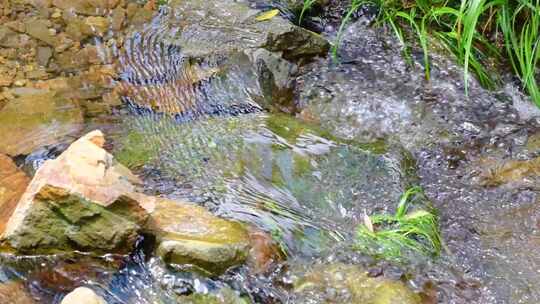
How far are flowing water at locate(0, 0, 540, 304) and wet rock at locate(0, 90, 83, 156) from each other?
0.20 ft

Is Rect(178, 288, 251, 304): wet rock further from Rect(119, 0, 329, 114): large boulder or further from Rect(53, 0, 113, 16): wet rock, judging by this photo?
Rect(53, 0, 113, 16): wet rock

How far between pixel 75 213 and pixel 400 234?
135 cm

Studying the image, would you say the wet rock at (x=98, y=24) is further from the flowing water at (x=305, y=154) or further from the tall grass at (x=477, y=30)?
the tall grass at (x=477, y=30)

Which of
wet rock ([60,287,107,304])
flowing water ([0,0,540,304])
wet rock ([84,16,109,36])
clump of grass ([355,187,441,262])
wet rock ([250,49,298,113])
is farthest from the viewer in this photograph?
wet rock ([84,16,109,36])

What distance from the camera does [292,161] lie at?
2.88m

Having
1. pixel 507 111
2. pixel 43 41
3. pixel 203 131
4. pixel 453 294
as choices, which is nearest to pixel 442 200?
pixel 453 294

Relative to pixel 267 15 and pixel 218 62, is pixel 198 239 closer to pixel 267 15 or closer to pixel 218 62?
pixel 218 62

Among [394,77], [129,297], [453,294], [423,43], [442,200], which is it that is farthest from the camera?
[394,77]

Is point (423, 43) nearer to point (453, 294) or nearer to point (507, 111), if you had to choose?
point (507, 111)

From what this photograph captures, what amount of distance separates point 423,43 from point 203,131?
137cm

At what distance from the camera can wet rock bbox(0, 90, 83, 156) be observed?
2826 mm

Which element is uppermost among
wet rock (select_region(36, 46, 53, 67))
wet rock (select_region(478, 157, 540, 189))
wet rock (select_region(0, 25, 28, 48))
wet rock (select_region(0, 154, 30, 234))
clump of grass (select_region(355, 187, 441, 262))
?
wet rock (select_region(0, 25, 28, 48))

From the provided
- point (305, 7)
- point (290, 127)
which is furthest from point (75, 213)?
point (305, 7)

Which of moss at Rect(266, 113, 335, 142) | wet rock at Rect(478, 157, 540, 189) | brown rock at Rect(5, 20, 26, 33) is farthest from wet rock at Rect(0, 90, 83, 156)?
wet rock at Rect(478, 157, 540, 189)
